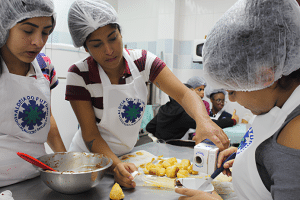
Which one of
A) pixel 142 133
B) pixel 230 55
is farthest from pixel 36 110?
pixel 142 133

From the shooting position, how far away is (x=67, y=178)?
2.85 feet

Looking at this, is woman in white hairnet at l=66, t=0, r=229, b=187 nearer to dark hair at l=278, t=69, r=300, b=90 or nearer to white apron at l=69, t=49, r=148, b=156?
white apron at l=69, t=49, r=148, b=156

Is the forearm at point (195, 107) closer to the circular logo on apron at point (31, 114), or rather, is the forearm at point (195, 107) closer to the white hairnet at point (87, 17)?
the white hairnet at point (87, 17)

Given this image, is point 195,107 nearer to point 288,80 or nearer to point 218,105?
point 288,80

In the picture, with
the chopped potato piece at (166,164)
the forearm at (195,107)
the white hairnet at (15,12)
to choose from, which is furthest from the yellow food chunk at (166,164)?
the white hairnet at (15,12)

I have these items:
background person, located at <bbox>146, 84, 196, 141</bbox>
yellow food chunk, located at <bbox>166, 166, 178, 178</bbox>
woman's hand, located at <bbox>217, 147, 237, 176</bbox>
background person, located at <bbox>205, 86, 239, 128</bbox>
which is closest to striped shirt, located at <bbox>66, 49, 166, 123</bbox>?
yellow food chunk, located at <bbox>166, 166, 178, 178</bbox>

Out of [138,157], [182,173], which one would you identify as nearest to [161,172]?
[182,173]

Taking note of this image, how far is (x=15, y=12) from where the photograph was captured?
0.97 m

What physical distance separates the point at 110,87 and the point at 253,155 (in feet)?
2.94

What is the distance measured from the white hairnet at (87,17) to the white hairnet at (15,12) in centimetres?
23

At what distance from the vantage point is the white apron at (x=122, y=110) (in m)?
1.36

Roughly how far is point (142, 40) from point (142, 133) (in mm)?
2236

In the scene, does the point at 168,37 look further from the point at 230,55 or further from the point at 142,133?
the point at 230,55

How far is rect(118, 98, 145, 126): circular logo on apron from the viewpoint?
54.1 inches
